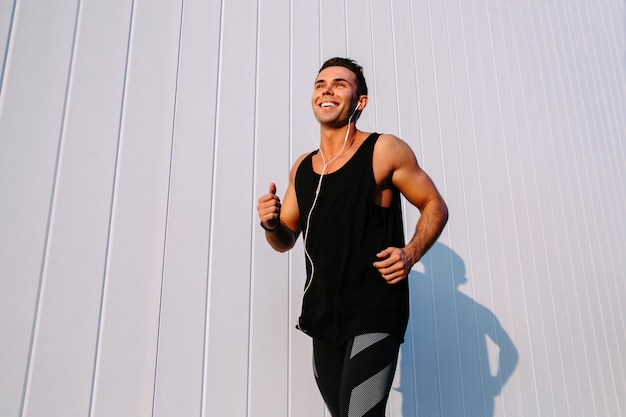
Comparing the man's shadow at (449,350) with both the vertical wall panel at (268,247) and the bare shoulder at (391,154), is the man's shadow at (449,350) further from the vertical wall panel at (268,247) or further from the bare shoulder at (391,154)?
the bare shoulder at (391,154)

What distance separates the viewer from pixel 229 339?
178 cm

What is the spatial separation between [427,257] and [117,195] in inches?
61.6

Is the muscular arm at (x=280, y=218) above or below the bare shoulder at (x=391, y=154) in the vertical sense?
below

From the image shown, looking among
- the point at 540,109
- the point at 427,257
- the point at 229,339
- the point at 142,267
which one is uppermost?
the point at 540,109

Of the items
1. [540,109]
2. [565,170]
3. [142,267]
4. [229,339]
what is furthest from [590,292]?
[142,267]

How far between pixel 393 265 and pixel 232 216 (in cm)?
83

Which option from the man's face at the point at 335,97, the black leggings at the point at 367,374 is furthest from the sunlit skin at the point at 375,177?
the black leggings at the point at 367,374

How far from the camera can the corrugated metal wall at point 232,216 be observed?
59.2 inches

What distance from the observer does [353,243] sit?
140 centimetres

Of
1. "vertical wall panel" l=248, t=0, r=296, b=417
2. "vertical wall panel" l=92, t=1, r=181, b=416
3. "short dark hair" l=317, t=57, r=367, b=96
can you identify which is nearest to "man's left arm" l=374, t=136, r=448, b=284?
"short dark hair" l=317, t=57, r=367, b=96

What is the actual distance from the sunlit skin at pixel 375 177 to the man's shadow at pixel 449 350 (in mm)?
1027

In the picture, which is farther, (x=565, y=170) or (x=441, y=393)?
(x=565, y=170)

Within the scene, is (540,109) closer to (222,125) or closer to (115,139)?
(222,125)

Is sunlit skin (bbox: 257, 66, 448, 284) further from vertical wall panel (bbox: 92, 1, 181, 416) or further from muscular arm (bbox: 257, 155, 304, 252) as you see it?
vertical wall panel (bbox: 92, 1, 181, 416)
